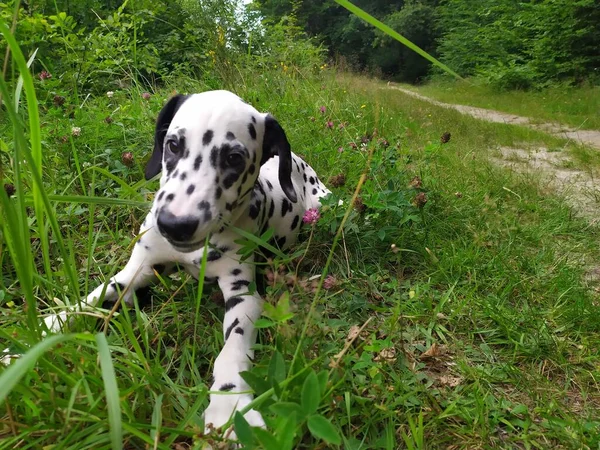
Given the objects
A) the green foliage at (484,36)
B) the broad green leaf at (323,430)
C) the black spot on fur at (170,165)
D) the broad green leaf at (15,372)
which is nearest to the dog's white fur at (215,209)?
the black spot on fur at (170,165)

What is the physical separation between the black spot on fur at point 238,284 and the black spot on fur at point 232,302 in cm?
5

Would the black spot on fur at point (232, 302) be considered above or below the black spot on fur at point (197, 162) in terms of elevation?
below

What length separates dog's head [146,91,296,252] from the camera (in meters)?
1.52

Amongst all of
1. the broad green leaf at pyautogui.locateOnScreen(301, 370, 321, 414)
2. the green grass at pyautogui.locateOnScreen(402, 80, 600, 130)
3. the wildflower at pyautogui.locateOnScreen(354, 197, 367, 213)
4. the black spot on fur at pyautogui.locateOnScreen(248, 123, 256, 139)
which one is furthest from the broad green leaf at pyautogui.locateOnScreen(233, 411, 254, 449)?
the green grass at pyautogui.locateOnScreen(402, 80, 600, 130)

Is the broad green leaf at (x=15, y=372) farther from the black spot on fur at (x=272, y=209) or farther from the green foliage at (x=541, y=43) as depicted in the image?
the green foliage at (x=541, y=43)

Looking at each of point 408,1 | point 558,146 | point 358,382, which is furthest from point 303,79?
point 408,1

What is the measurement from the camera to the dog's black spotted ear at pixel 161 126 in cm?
194

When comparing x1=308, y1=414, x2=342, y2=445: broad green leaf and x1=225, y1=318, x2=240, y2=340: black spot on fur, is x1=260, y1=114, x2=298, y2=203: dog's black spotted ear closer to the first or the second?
x1=225, y1=318, x2=240, y2=340: black spot on fur

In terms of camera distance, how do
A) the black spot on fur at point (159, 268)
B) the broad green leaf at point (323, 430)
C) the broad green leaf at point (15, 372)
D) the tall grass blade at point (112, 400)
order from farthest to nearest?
1. the black spot on fur at point (159, 268)
2. the broad green leaf at point (323, 430)
3. the tall grass blade at point (112, 400)
4. the broad green leaf at point (15, 372)

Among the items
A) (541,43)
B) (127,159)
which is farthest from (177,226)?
(541,43)

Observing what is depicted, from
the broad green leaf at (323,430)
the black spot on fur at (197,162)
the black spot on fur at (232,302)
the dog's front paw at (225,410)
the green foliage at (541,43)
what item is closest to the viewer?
the broad green leaf at (323,430)

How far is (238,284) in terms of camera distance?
1836mm

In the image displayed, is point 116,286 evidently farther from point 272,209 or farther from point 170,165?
point 272,209

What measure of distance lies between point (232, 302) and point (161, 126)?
886 millimetres
